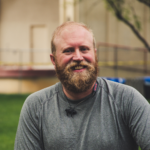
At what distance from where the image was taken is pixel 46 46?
18.7 meters

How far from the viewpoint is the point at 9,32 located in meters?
20.1

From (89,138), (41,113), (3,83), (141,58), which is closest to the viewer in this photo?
(89,138)

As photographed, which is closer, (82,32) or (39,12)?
→ (82,32)

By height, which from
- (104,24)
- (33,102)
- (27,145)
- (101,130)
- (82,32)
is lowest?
(27,145)

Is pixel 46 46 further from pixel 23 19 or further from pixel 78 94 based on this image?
pixel 78 94

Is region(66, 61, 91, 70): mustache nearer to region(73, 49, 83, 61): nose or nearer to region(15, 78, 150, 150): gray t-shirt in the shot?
region(73, 49, 83, 61): nose

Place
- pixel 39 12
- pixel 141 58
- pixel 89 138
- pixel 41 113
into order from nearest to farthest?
pixel 89 138 < pixel 41 113 < pixel 141 58 < pixel 39 12

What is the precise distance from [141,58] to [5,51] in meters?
5.89

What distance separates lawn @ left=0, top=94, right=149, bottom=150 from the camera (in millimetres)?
5618

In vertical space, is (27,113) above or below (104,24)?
below

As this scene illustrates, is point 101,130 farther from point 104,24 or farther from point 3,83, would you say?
point 104,24

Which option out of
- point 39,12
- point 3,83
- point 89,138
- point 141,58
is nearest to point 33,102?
point 89,138

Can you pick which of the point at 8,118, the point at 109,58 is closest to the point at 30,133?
the point at 8,118

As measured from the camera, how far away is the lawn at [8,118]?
5.62m
